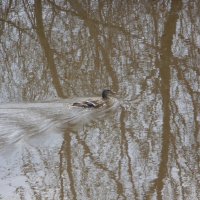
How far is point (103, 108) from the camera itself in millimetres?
10188

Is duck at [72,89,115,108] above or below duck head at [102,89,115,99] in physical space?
below

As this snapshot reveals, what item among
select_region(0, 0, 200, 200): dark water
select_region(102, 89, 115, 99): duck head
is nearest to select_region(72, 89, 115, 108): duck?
select_region(102, 89, 115, 99): duck head

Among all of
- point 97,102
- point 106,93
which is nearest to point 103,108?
point 97,102

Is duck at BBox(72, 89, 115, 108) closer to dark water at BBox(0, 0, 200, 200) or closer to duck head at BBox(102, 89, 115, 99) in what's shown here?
duck head at BBox(102, 89, 115, 99)

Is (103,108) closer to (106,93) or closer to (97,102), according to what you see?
(97,102)

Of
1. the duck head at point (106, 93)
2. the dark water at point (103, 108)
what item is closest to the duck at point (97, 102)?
the duck head at point (106, 93)

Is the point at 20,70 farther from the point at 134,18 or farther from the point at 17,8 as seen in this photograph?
the point at 17,8

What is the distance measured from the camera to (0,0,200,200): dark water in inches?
302

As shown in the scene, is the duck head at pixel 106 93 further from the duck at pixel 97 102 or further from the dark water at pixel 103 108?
the dark water at pixel 103 108

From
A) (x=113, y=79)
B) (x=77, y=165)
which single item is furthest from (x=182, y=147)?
(x=113, y=79)

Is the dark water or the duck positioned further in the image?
the duck

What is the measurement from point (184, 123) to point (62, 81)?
3.19 m

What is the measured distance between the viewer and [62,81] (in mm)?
11555

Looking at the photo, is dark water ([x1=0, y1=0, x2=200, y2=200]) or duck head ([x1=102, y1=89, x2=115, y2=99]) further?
duck head ([x1=102, y1=89, x2=115, y2=99])
